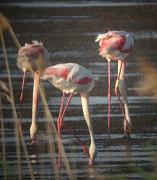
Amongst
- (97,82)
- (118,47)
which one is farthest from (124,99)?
(97,82)

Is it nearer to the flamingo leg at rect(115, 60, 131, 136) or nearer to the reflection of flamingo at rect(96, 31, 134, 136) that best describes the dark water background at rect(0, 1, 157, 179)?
the flamingo leg at rect(115, 60, 131, 136)

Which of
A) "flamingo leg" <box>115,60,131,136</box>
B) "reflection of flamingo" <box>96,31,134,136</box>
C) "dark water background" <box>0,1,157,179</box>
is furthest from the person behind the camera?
"reflection of flamingo" <box>96,31,134,136</box>

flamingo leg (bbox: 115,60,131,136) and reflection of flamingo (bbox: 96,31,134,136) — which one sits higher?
reflection of flamingo (bbox: 96,31,134,136)

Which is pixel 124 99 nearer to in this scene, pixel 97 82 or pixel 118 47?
pixel 118 47

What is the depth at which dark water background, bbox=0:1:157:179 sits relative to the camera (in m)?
6.32

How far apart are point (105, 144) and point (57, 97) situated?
1.68 metres

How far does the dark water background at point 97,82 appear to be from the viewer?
6317mm

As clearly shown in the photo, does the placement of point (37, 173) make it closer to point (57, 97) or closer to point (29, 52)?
point (29, 52)

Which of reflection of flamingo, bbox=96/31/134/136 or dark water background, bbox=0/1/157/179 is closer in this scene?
dark water background, bbox=0/1/157/179

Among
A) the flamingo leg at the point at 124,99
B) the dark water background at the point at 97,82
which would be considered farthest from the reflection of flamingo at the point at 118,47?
the dark water background at the point at 97,82

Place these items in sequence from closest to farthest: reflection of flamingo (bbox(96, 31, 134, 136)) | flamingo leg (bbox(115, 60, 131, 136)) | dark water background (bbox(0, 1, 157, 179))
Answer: dark water background (bbox(0, 1, 157, 179))
flamingo leg (bbox(115, 60, 131, 136))
reflection of flamingo (bbox(96, 31, 134, 136))

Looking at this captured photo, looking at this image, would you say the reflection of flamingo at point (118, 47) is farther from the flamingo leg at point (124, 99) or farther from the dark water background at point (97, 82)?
the dark water background at point (97, 82)

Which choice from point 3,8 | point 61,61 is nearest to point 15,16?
point 3,8

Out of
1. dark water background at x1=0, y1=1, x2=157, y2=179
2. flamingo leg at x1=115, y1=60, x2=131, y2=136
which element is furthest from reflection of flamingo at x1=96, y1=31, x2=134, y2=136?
dark water background at x1=0, y1=1, x2=157, y2=179
